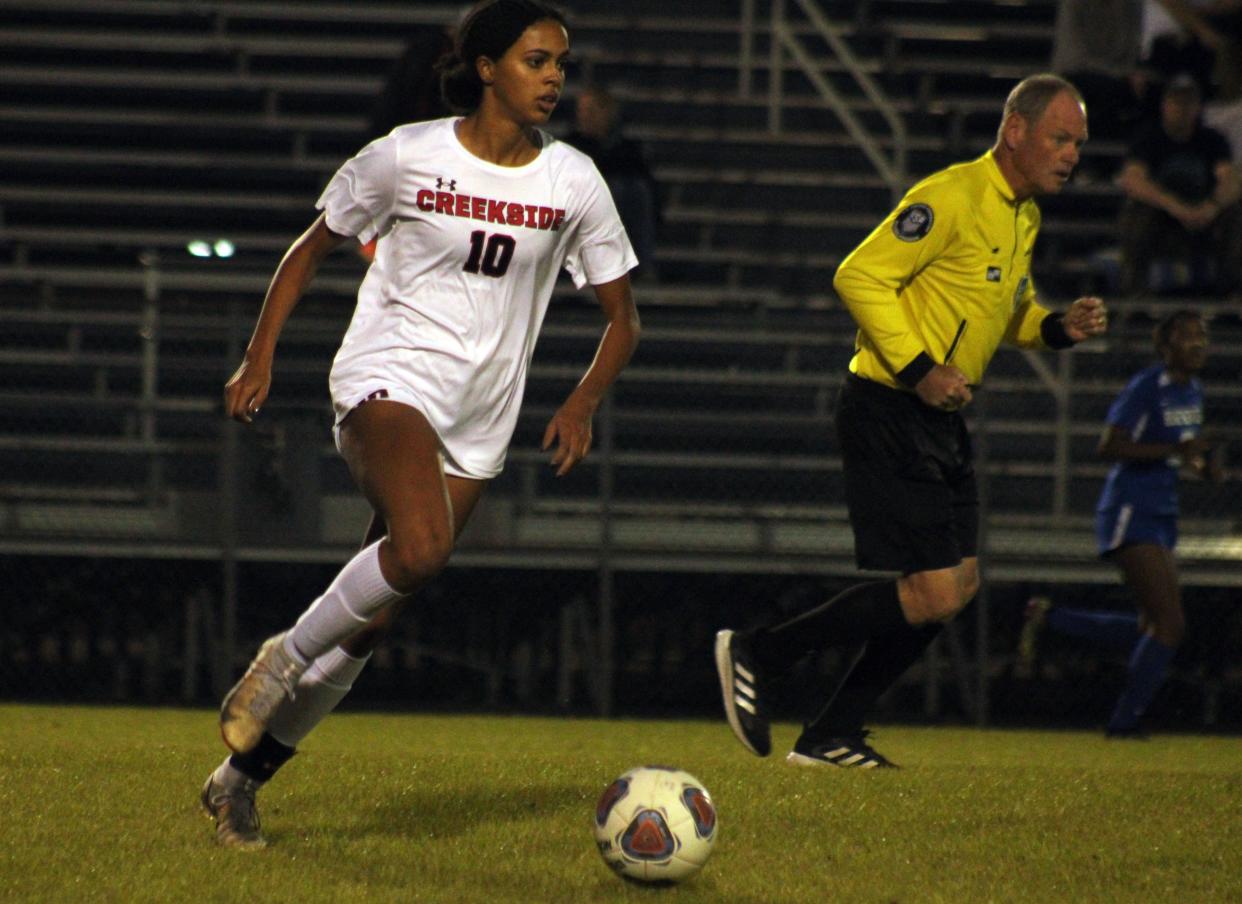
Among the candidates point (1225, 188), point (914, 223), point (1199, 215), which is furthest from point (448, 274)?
point (1225, 188)

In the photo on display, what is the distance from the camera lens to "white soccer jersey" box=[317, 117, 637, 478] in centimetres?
523

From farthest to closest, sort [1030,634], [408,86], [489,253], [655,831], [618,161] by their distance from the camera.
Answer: [618,161] → [408,86] → [1030,634] → [489,253] → [655,831]

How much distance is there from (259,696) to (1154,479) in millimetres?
5438

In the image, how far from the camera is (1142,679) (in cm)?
922

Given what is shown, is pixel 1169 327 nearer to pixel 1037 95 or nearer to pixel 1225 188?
pixel 1037 95

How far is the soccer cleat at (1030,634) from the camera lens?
10117 mm

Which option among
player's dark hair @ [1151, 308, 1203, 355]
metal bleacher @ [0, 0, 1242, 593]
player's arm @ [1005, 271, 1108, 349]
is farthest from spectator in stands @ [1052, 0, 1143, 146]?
→ player's arm @ [1005, 271, 1108, 349]

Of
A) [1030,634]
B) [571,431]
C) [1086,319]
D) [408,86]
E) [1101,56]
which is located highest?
[1101,56]

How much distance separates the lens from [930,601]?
6.62m

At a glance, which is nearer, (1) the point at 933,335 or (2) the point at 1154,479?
(1) the point at 933,335

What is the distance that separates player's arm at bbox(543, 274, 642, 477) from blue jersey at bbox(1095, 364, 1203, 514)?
423 centimetres

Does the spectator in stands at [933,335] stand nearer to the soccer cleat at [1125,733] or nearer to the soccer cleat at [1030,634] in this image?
the soccer cleat at [1125,733]

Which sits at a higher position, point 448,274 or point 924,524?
point 448,274

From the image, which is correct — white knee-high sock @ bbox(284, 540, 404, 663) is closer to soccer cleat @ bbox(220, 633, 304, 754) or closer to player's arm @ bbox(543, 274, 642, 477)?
soccer cleat @ bbox(220, 633, 304, 754)
